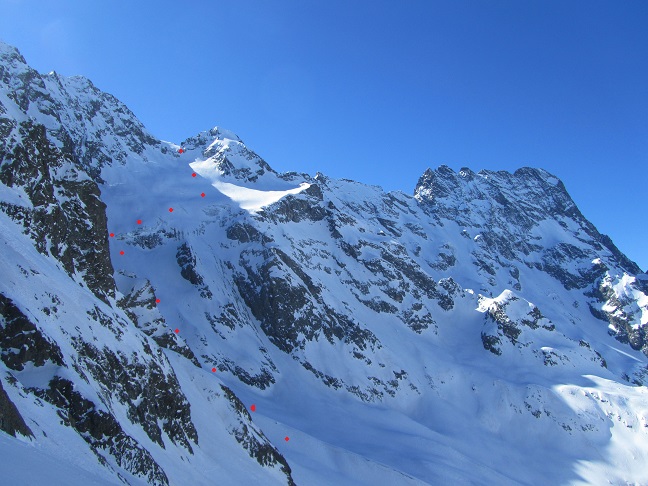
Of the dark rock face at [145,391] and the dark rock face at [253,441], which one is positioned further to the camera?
the dark rock face at [253,441]

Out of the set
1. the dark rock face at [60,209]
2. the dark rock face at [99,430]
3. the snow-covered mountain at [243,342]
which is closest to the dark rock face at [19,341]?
the snow-covered mountain at [243,342]

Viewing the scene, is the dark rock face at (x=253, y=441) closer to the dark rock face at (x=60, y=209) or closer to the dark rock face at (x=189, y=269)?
the dark rock face at (x=60, y=209)

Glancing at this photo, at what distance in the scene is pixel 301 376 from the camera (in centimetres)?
11212

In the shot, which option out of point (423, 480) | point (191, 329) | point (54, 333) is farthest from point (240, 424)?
point (191, 329)

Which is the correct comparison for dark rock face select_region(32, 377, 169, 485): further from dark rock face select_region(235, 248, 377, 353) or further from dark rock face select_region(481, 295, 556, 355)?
dark rock face select_region(481, 295, 556, 355)

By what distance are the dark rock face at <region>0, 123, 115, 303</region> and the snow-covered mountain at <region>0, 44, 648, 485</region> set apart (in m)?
0.19

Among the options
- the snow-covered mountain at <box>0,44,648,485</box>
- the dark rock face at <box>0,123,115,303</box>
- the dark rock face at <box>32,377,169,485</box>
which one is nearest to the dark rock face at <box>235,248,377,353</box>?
the snow-covered mountain at <box>0,44,648,485</box>

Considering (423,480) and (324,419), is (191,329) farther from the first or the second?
(423,480)

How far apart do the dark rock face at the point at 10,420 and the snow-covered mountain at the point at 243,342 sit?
0.13 metres

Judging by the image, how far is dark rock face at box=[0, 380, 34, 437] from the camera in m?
17.8

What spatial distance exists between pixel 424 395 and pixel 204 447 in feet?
285

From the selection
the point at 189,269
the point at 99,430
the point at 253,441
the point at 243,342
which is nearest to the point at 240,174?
the point at 189,269

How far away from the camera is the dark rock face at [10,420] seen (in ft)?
58.5

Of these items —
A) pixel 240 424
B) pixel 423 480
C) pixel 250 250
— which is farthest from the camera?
pixel 250 250
